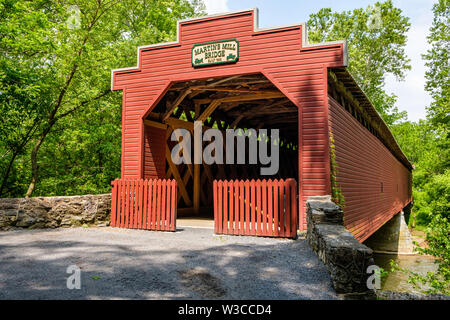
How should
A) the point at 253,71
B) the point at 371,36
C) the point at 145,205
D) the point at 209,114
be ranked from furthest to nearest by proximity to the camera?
1. the point at 371,36
2. the point at 209,114
3. the point at 253,71
4. the point at 145,205

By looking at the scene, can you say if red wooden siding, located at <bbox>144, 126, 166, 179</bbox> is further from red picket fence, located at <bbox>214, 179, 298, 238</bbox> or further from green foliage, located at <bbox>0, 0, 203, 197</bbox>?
green foliage, located at <bbox>0, 0, 203, 197</bbox>

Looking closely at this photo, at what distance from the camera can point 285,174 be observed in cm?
2095

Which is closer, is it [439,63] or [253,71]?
[253,71]

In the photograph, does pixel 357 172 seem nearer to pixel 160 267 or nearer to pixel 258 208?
pixel 258 208

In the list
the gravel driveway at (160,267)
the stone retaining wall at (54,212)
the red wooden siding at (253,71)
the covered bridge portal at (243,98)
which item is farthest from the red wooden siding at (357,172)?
the stone retaining wall at (54,212)

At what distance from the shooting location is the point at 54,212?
27.3ft

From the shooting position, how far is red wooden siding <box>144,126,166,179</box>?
1032cm

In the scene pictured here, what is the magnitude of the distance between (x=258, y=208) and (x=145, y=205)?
9.50ft

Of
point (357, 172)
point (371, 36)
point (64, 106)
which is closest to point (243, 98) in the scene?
point (357, 172)

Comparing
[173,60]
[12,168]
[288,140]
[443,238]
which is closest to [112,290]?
[173,60]

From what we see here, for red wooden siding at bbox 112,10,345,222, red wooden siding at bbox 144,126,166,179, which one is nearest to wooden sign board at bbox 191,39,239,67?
red wooden siding at bbox 112,10,345,222

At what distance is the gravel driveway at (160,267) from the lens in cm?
379

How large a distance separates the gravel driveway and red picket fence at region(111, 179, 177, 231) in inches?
36.7
